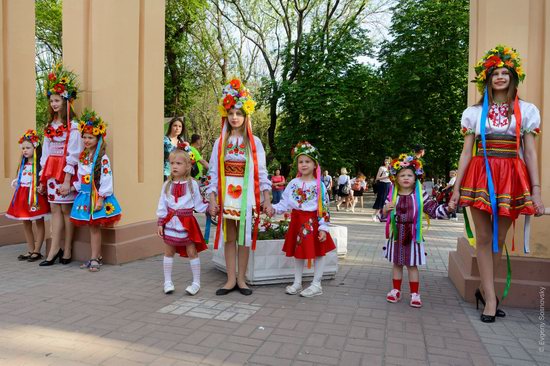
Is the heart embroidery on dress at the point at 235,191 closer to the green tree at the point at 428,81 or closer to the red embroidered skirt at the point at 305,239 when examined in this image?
the red embroidered skirt at the point at 305,239

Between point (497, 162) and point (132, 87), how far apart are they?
5.01 meters

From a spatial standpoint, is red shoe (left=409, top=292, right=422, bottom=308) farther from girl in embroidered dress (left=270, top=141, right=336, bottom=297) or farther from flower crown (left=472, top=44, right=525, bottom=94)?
flower crown (left=472, top=44, right=525, bottom=94)

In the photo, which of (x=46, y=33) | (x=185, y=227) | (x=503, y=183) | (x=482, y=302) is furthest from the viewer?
(x=46, y=33)

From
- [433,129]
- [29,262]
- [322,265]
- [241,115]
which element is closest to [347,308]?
[322,265]

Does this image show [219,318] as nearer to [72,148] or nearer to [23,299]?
[23,299]

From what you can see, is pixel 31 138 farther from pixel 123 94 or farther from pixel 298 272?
pixel 298 272

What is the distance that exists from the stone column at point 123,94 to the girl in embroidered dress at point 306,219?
8.33 ft

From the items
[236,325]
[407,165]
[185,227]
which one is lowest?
[236,325]

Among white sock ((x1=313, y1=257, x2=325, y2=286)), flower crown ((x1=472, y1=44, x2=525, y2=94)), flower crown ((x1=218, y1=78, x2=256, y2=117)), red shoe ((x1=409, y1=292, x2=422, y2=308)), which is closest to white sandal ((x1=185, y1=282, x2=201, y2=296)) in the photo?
white sock ((x1=313, y1=257, x2=325, y2=286))

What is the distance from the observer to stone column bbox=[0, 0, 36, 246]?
759 cm

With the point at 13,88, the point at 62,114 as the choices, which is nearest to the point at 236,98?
the point at 62,114

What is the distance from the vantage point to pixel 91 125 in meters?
5.63

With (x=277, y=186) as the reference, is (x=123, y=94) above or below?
above

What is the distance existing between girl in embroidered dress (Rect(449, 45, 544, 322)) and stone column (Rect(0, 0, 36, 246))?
742cm
